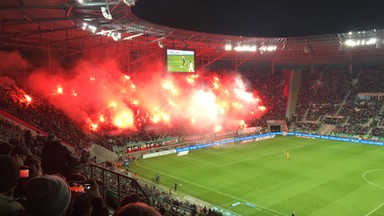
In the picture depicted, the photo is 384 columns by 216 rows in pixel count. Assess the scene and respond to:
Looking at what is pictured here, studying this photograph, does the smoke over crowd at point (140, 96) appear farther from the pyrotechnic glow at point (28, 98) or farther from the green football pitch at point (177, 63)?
the green football pitch at point (177, 63)

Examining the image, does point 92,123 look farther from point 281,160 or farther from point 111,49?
point 281,160

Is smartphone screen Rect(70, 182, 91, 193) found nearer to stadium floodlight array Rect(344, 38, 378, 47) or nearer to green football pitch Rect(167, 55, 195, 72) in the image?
green football pitch Rect(167, 55, 195, 72)

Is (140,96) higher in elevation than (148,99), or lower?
higher

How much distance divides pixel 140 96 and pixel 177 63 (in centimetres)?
1621

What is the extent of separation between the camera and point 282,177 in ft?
87.9

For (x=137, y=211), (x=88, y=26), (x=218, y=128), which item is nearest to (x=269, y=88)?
(x=218, y=128)

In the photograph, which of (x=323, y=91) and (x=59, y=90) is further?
(x=323, y=91)

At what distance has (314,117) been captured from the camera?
5166 centimetres

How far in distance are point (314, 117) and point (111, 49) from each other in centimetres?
3248

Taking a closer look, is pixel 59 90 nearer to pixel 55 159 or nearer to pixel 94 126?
pixel 94 126

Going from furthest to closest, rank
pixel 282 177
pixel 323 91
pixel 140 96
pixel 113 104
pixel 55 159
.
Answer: pixel 323 91 < pixel 140 96 < pixel 113 104 < pixel 282 177 < pixel 55 159

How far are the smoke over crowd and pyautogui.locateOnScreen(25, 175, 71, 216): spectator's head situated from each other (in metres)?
33.7

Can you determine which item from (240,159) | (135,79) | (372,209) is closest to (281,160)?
(240,159)

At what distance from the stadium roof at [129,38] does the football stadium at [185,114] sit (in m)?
0.21
